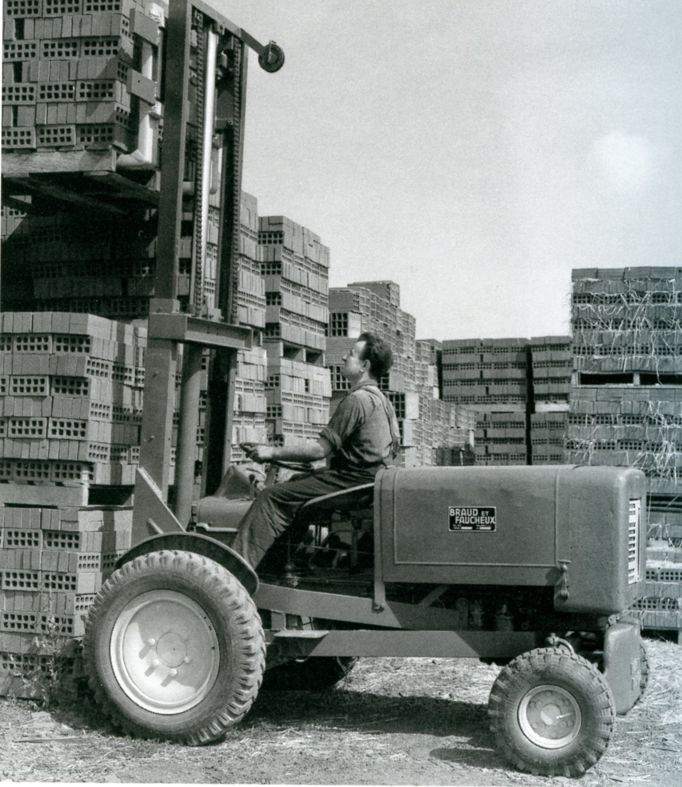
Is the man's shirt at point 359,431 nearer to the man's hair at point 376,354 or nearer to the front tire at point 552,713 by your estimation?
the man's hair at point 376,354

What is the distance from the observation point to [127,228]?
8109 mm

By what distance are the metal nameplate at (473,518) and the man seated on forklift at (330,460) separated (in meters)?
0.62

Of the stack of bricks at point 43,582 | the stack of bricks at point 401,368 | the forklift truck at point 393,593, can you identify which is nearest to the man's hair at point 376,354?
the forklift truck at point 393,593

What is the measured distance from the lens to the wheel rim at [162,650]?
6184 millimetres

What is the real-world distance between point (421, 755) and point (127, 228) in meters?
4.26

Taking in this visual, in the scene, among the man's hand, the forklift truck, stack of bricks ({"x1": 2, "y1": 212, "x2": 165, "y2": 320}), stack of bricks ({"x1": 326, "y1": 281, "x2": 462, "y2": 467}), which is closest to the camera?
the forklift truck

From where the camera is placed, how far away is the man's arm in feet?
20.8

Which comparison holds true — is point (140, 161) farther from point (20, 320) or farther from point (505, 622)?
point (505, 622)

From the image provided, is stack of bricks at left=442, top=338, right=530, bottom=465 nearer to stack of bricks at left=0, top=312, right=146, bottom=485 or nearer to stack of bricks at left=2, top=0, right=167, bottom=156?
stack of bricks at left=0, top=312, right=146, bottom=485

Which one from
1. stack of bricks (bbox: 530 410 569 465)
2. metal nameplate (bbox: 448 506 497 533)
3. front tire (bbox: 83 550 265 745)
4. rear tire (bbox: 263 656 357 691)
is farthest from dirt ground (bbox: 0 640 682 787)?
stack of bricks (bbox: 530 410 569 465)

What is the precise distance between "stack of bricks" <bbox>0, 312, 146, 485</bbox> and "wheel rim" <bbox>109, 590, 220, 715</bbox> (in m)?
1.19

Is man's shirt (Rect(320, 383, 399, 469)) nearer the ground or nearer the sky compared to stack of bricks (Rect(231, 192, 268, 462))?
nearer the ground

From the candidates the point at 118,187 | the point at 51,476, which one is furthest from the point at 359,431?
the point at 118,187

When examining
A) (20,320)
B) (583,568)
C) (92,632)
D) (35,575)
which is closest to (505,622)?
(583,568)
